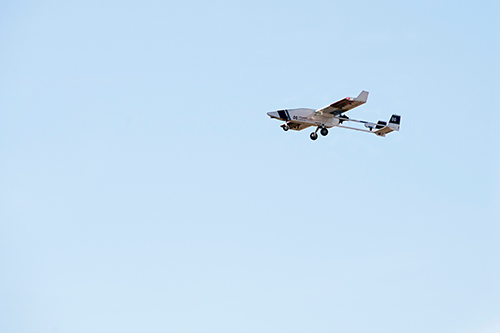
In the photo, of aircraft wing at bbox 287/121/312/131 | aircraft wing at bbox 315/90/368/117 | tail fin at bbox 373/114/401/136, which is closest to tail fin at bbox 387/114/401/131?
tail fin at bbox 373/114/401/136

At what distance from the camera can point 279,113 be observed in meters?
60.4

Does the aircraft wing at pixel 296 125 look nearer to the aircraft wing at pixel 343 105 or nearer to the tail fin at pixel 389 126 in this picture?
the aircraft wing at pixel 343 105

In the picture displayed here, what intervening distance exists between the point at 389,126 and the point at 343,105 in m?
6.30

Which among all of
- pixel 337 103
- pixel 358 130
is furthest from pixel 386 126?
pixel 337 103

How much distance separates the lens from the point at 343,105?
60.5 metres

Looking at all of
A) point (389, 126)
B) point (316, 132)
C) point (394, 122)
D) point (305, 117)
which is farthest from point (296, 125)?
point (394, 122)

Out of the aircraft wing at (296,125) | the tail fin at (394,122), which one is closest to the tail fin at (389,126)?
the tail fin at (394,122)

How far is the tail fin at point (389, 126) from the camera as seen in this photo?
6450 cm

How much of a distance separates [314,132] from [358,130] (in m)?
3.98

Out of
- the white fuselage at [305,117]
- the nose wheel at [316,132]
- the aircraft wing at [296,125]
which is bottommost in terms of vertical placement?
the nose wheel at [316,132]

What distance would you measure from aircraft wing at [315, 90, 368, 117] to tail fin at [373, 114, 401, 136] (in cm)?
452

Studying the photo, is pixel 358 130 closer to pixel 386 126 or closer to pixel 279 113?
pixel 386 126

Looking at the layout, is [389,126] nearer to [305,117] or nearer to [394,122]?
[394,122]

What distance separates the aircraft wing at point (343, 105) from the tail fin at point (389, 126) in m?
4.52
